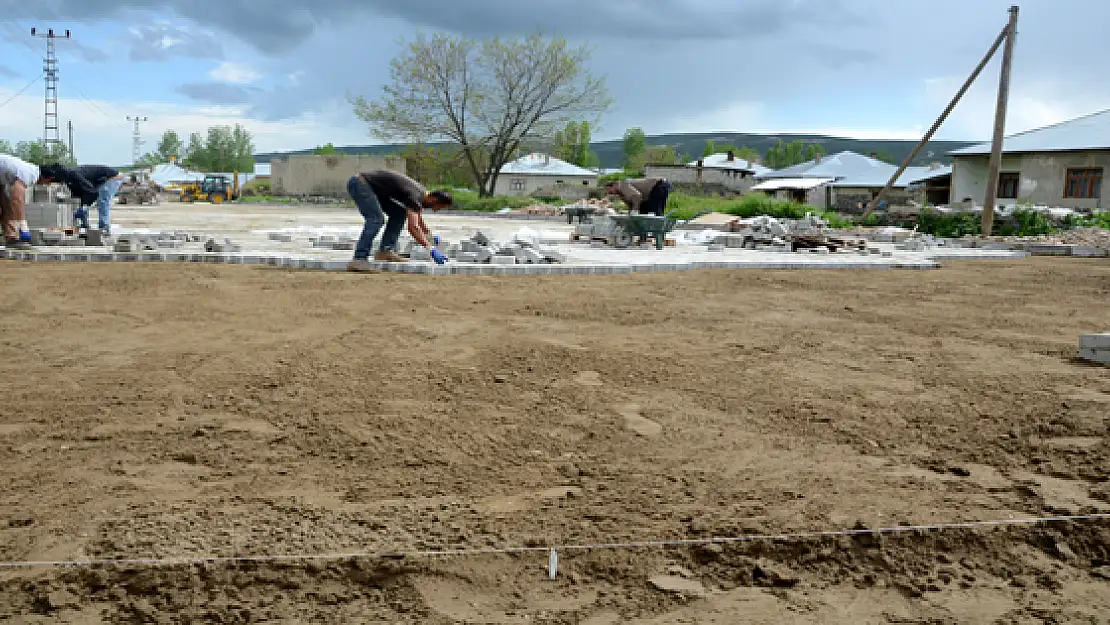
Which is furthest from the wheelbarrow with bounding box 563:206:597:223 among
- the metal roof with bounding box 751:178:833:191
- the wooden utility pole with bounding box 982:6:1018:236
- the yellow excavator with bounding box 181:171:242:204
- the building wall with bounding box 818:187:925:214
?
the metal roof with bounding box 751:178:833:191

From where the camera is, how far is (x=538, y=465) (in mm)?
3191

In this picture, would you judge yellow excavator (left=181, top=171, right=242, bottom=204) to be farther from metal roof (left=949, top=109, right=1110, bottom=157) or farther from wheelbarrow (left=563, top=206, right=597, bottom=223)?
metal roof (left=949, top=109, right=1110, bottom=157)

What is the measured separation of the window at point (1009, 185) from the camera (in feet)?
88.6


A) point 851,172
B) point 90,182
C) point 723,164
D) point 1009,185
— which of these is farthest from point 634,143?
point 90,182

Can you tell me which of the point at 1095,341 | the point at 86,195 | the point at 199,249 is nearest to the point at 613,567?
the point at 1095,341

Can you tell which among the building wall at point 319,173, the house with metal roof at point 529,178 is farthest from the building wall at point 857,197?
the building wall at point 319,173

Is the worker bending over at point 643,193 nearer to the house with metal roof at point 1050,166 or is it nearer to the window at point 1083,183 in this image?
the house with metal roof at point 1050,166

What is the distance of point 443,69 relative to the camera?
40.8 metres

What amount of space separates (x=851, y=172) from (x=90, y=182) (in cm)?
4373

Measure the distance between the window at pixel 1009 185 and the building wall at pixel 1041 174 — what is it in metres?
0.16

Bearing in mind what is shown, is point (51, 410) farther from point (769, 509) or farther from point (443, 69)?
point (443, 69)

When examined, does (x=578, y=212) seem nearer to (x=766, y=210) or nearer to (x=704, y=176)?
(x=766, y=210)

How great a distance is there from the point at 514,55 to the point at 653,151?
161 feet

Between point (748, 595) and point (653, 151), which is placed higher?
point (653, 151)
